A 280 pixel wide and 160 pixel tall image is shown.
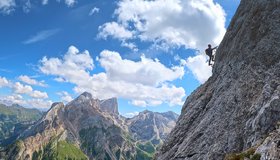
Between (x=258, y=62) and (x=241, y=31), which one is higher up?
(x=241, y=31)

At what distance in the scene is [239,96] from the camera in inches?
1390

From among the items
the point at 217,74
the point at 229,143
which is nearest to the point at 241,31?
the point at 217,74

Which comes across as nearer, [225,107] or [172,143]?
[225,107]

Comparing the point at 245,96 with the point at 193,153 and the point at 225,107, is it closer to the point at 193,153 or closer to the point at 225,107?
the point at 225,107

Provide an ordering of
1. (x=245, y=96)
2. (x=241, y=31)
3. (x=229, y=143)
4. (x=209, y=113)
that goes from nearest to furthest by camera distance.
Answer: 1. (x=229, y=143)
2. (x=245, y=96)
3. (x=209, y=113)
4. (x=241, y=31)

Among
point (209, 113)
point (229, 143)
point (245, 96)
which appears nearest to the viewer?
point (229, 143)

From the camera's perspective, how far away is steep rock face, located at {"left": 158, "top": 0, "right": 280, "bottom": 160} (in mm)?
30125

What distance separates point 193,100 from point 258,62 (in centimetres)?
1548

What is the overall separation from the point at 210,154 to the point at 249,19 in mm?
18647

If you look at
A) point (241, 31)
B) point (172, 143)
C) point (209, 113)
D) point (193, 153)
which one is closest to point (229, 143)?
point (193, 153)

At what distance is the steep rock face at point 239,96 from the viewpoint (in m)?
30.1

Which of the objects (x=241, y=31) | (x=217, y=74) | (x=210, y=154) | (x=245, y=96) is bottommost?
(x=210, y=154)

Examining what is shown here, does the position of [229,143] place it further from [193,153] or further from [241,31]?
[241,31]

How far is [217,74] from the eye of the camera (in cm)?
4534
